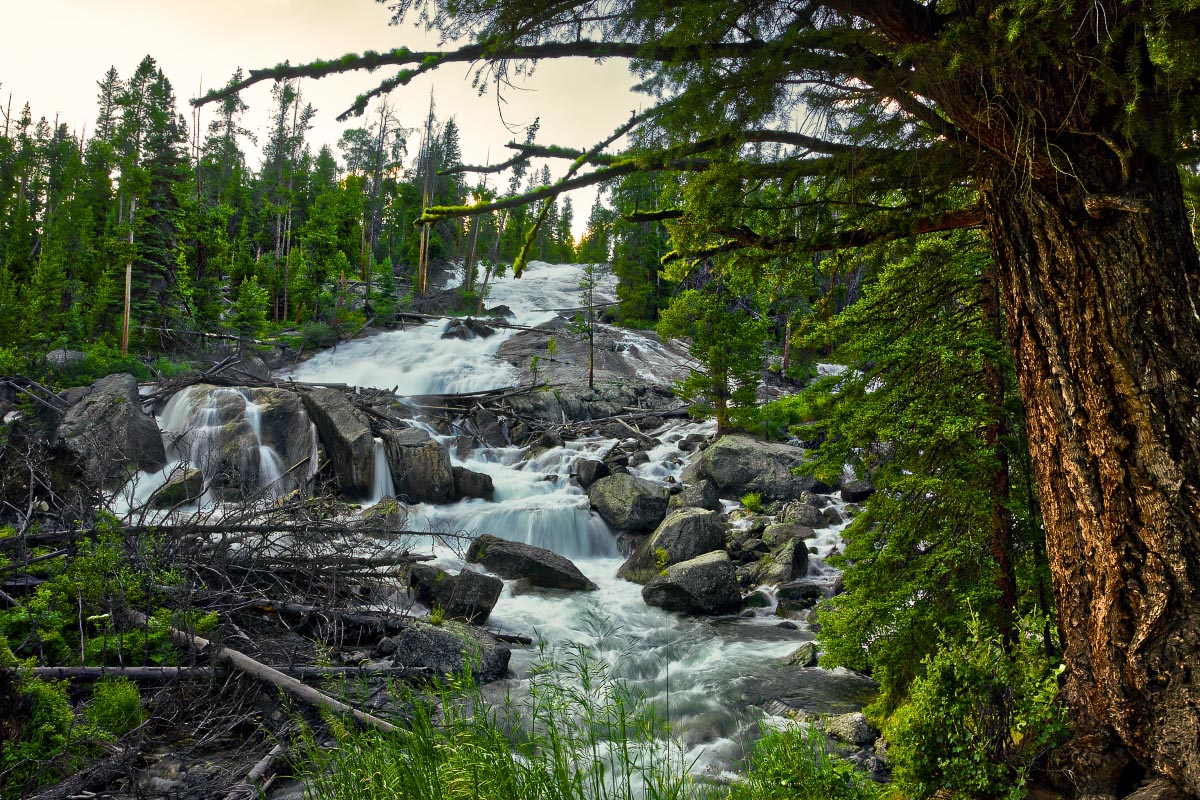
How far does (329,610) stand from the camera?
761cm

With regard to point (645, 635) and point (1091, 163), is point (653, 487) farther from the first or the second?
point (1091, 163)

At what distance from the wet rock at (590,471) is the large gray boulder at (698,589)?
594 centimetres

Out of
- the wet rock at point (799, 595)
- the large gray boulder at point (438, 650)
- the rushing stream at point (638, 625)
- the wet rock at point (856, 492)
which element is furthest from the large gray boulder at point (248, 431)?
the wet rock at point (856, 492)

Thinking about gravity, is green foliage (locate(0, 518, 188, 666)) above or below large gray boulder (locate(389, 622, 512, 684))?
above

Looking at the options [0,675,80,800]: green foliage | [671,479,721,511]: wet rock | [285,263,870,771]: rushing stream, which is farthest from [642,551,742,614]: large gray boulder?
[0,675,80,800]: green foliage

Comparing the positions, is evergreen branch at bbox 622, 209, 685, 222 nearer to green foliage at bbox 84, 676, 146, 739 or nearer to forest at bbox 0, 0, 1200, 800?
forest at bbox 0, 0, 1200, 800

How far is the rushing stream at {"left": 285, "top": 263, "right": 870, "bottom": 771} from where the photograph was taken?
25.4ft

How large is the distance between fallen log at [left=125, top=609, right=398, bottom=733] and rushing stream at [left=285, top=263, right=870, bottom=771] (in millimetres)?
1874

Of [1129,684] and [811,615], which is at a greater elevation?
[1129,684]

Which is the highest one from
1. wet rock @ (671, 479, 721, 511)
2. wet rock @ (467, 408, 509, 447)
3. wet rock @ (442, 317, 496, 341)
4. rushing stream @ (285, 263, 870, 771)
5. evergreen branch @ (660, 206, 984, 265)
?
wet rock @ (442, 317, 496, 341)

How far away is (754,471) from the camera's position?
1716 cm

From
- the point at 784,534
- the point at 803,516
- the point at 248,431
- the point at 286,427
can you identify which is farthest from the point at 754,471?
the point at 248,431

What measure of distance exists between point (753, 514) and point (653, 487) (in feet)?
7.79

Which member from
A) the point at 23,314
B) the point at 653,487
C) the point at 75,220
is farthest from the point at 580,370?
the point at 75,220
